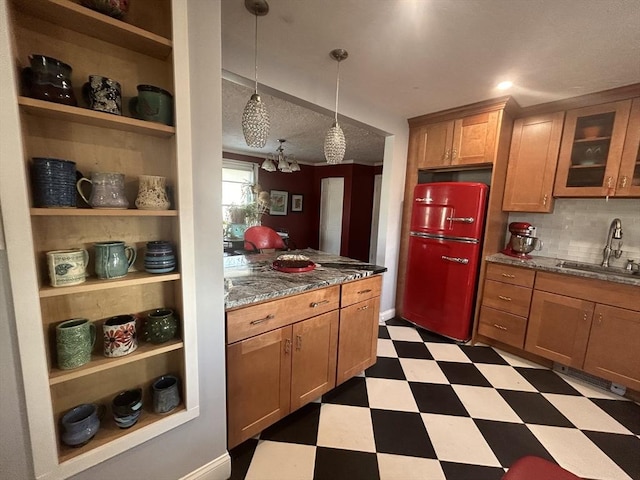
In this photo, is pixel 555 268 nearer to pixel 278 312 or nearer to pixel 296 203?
pixel 278 312

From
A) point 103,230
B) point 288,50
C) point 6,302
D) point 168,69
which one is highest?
point 288,50

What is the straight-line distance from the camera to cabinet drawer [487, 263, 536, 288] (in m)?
2.23

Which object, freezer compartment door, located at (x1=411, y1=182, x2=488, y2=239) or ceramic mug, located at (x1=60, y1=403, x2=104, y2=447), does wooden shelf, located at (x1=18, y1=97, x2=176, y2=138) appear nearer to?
ceramic mug, located at (x1=60, y1=403, x2=104, y2=447)

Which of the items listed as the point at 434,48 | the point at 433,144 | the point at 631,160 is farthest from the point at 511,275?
the point at 434,48

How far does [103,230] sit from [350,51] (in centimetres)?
161

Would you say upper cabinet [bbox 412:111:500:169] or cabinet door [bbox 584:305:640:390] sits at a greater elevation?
upper cabinet [bbox 412:111:500:169]

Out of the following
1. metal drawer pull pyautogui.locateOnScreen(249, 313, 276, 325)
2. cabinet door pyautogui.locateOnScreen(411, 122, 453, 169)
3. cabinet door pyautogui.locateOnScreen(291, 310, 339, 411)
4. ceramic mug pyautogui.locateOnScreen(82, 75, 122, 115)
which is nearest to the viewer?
ceramic mug pyautogui.locateOnScreen(82, 75, 122, 115)

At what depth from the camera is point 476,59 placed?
1623 millimetres

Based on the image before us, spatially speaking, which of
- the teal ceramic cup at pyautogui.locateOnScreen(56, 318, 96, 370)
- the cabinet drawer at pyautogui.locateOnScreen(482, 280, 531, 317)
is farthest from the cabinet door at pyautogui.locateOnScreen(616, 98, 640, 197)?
the teal ceramic cup at pyautogui.locateOnScreen(56, 318, 96, 370)

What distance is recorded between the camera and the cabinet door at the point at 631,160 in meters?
1.91

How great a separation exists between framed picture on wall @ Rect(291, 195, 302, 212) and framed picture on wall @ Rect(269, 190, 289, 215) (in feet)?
0.53

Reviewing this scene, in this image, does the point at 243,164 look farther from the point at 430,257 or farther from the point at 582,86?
the point at 582,86

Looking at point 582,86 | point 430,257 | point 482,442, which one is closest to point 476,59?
point 582,86

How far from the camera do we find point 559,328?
6.87 ft
